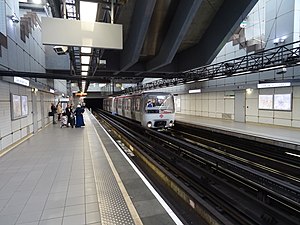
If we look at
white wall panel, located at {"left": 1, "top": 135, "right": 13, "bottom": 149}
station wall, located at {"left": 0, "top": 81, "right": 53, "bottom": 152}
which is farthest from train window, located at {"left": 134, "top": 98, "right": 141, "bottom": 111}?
white wall panel, located at {"left": 1, "top": 135, "right": 13, "bottom": 149}

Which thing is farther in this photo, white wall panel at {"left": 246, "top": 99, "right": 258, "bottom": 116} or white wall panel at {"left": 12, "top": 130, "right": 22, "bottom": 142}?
white wall panel at {"left": 246, "top": 99, "right": 258, "bottom": 116}

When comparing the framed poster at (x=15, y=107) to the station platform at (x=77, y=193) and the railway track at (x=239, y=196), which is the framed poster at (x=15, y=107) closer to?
the station platform at (x=77, y=193)

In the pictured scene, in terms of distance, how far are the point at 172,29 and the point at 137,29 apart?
6.07 feet

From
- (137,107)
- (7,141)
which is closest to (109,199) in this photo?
(7,141)

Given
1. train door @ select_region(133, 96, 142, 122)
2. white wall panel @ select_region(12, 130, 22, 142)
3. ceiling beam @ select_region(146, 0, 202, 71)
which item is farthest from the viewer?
train door @ select_region(133, 96, 142, 122)

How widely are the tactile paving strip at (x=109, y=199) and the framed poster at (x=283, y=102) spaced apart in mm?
11020

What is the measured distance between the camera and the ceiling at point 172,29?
833 centimetres

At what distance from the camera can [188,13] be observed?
26.3ft

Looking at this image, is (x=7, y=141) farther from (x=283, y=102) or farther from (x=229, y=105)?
(x=229, y=105)

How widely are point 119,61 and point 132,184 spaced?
10709 millimetres

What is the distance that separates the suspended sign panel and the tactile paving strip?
2880 mm

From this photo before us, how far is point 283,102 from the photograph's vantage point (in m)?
11.9

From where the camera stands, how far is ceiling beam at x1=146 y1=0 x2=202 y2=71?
312 inches

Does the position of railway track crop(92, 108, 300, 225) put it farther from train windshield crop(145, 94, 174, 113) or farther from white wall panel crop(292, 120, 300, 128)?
white wall panel crop(292, 120, 300, 128)
